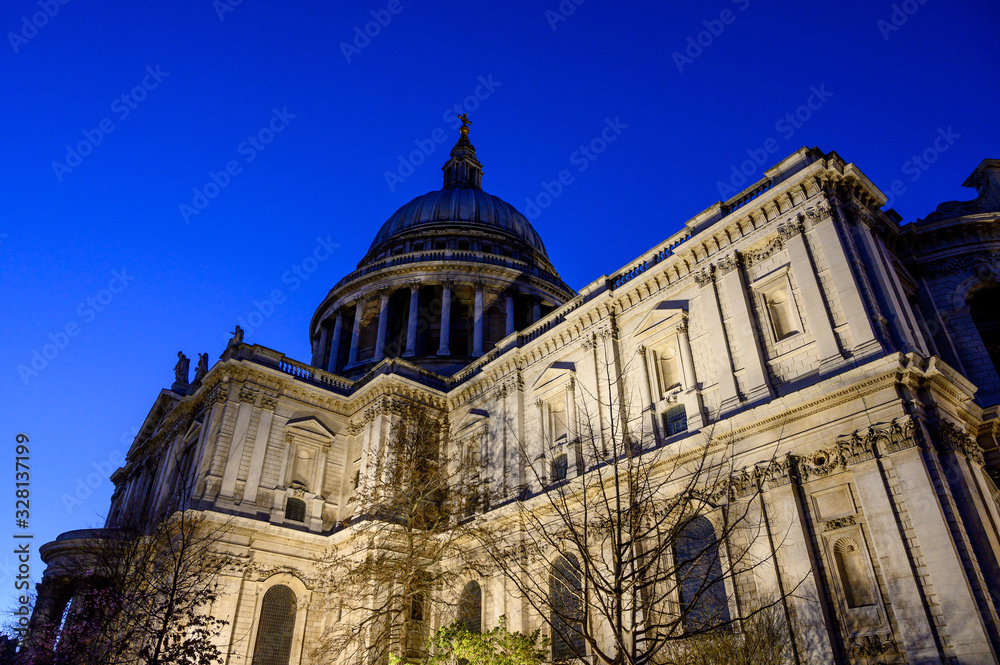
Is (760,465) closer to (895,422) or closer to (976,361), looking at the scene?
(895,422)

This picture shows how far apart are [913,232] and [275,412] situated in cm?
2690

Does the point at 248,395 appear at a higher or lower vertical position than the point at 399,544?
higher

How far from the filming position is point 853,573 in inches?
629

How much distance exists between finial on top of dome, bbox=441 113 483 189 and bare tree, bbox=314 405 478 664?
35433mm

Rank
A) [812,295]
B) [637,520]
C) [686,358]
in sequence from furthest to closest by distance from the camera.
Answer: [686,358] < [812,295] < [637,520]

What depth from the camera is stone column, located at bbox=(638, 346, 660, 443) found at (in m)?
22.1

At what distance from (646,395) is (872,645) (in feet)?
32.7

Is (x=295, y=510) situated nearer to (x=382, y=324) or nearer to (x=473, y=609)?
(x=473, y=609)

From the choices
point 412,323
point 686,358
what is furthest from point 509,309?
point 686,358

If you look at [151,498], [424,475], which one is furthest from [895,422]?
[151,498]

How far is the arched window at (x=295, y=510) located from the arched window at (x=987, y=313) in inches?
1096

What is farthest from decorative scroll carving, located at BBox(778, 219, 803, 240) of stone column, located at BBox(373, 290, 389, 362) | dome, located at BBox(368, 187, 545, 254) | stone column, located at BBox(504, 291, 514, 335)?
dome, located at BBox(368, 187, 545, 254)

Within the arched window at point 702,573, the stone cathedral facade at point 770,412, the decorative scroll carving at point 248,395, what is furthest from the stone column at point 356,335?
the arched window at point 702,573

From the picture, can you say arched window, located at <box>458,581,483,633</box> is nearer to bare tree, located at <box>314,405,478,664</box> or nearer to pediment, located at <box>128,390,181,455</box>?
bare tree, located at <box>314,405,478,664</box>
